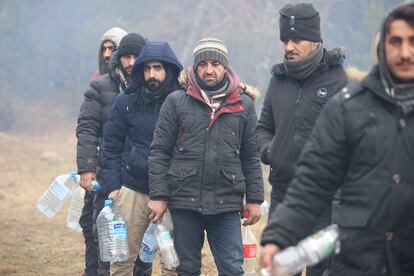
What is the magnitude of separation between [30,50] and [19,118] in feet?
13.4

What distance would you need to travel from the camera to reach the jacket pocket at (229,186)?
5.46 metres

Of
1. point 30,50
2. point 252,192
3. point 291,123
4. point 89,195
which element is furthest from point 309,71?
point 30,50

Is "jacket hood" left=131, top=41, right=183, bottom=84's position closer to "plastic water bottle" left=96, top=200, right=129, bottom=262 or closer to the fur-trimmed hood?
the fur-trimmed hood

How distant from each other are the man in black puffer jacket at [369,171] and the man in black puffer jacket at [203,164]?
2.03 m

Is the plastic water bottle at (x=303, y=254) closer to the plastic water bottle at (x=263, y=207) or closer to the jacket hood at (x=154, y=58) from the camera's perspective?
the plastic water bottle at (x=263, y=207)

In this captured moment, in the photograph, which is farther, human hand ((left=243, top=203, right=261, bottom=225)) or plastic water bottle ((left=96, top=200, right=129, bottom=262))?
plastic water bottle ((left=96, top=200, right=129, bottom=262))

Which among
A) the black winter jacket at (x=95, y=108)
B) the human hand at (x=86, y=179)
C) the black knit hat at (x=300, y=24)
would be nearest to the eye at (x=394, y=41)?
the black knit hat at (x=300, y=24)

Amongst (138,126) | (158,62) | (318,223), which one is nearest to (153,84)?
(158,62)

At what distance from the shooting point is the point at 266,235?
3355 mm

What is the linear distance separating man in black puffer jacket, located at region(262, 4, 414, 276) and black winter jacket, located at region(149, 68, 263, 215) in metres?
2.01

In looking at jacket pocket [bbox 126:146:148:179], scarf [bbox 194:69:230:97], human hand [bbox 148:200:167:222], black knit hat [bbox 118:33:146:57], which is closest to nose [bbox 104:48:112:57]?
black knit hat [bbox 118:33:146:57]

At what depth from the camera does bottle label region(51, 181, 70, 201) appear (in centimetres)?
810

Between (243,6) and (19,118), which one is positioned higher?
(243,6)

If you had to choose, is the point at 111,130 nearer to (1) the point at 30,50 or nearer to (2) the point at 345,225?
(2) the point at 345,225
